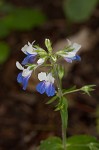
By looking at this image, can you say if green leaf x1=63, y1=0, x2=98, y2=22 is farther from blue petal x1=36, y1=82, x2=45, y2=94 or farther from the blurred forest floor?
blue petal x1=36, y1=82, x2=45, y2=94

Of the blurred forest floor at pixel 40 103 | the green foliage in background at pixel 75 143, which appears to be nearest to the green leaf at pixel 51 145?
the green foliage in background at pixel 75 143

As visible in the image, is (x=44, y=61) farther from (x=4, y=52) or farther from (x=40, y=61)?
(x=4, y=52)

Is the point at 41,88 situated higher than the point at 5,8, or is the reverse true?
the point at 5,8

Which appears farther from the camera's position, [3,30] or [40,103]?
[3,30]

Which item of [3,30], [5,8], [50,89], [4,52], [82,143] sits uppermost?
[5,8]

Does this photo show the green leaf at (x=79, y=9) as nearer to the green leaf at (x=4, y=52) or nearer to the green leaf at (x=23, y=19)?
the green leaf at (x=23, y=19)

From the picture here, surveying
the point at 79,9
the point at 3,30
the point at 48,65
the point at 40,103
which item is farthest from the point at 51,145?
the point at 79,9
